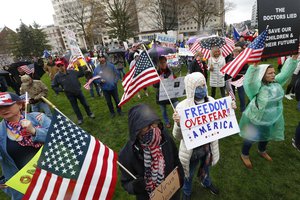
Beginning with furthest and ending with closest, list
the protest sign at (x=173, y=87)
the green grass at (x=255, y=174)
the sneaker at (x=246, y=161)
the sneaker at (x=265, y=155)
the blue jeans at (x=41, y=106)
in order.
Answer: the blue jeans at (x=41, y=106)
the protest sign at (x=173, y=87)
the sneaker at (x=265, y=155)
the sneaker at (x=246, y=161)
the green grass at (x=255, y=174)

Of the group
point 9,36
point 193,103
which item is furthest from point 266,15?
point 9,36

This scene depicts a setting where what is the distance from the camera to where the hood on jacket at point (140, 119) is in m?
1.88

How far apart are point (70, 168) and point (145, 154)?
82 cm

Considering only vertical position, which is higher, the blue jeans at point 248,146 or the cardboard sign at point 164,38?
the cardboard sign at point 164,38

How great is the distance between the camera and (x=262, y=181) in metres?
3.48

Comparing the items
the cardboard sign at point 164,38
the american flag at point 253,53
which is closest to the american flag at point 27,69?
the cardboard sign at point 164,38

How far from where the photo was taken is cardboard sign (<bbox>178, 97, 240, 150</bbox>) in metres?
2.51

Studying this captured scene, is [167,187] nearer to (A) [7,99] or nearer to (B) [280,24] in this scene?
(A) [7,99]

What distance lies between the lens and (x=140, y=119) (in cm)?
190

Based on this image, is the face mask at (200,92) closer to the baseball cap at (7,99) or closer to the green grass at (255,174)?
the green grass at (255,174)

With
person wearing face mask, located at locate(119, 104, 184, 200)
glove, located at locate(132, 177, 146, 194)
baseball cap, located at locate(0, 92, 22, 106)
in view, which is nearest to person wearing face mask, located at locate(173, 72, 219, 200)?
person wearing face mask, located at locate(119, 104, 184, 200)

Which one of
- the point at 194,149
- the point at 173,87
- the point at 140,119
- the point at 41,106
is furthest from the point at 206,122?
the point at 41,106

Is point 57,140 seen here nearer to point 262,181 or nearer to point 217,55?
point 262,181

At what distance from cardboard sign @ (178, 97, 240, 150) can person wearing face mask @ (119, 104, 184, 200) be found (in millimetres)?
352
